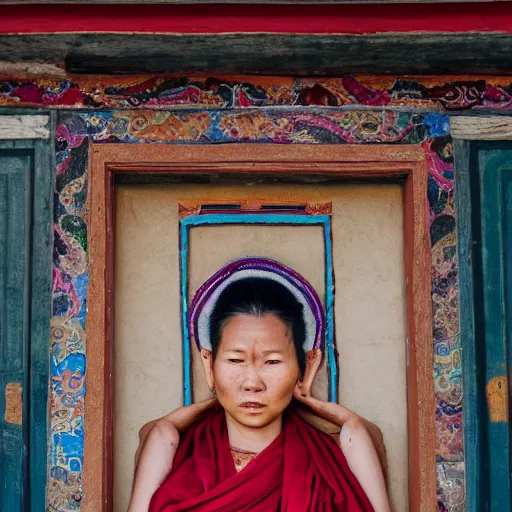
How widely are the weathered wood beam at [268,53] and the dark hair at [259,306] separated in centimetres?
87

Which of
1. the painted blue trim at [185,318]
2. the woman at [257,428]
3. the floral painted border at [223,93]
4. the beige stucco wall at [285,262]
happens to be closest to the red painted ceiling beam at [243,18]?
the floral painted border at [223,93]

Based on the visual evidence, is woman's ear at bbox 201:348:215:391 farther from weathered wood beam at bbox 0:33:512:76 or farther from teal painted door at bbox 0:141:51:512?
weathered wood beam at bbox 0:33:512:76

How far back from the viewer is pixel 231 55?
13.6 feet

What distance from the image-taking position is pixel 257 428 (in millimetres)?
4172

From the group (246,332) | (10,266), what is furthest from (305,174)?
(10,266)

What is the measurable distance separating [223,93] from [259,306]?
89 centimetres

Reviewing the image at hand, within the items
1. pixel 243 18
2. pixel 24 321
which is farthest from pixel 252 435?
pixel 243 18

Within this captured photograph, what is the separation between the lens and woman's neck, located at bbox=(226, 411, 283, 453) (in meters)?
4.17

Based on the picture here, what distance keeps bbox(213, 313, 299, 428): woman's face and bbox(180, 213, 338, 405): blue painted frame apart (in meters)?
0.15

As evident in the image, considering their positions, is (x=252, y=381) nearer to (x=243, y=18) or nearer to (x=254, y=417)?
(x=254, y=417)

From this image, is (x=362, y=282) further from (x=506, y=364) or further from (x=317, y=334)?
(x=506, y=364)

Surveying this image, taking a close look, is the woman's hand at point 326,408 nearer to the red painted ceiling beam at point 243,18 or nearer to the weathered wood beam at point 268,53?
the weathered wood beam at point 268,53

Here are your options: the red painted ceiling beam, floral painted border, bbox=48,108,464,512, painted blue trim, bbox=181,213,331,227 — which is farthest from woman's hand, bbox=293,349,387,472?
the red painted ceiling beam

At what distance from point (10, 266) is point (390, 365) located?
1.58 meters
